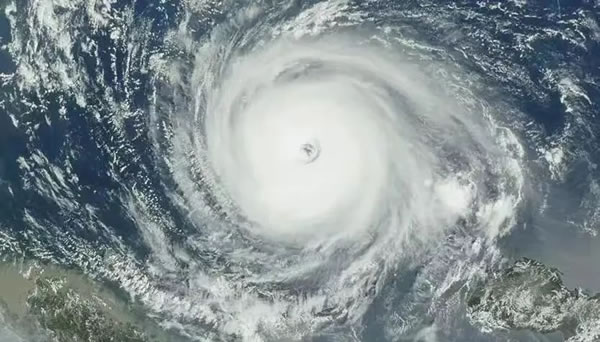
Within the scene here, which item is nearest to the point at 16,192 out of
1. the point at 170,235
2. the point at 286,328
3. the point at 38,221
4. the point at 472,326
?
the point at 38,221

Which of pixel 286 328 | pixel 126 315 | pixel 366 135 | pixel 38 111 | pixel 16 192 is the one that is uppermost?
pixel 38 111

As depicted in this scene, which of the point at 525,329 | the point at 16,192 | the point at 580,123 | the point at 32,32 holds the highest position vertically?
the point at 32,32

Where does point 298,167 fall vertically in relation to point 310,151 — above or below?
below

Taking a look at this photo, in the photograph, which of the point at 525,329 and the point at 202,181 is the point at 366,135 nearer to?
the point at 202,181

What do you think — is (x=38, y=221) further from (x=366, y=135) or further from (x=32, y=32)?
(x=366, y=135)

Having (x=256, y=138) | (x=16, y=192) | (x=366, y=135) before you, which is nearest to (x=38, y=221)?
(x=16, y=192)

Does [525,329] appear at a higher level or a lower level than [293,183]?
lower
